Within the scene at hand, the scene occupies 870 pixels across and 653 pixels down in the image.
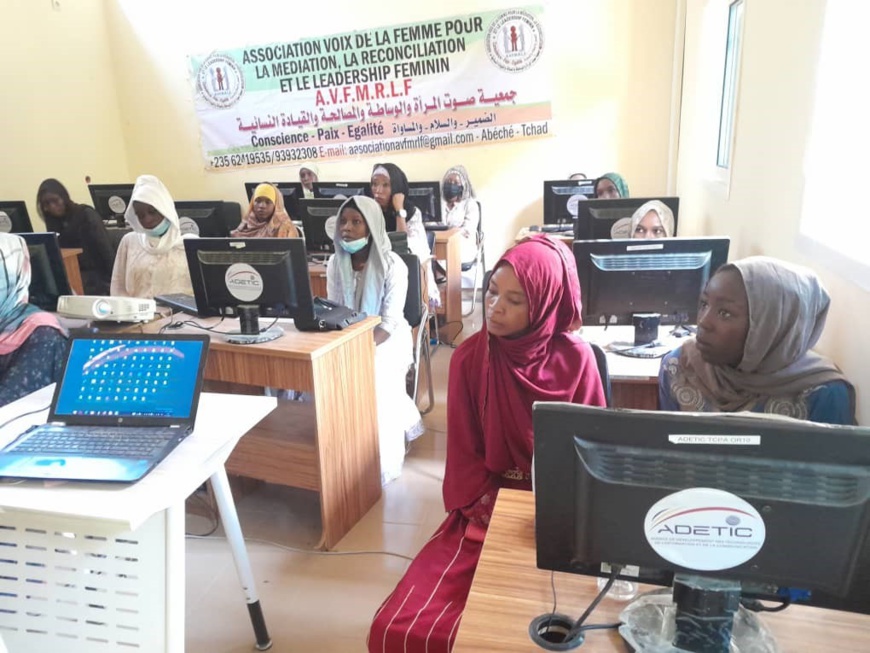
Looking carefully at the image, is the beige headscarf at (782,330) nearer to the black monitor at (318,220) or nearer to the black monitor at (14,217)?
the black monitor at (318,220)

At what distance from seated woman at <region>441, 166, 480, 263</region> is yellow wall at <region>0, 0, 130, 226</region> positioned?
12.6 ft

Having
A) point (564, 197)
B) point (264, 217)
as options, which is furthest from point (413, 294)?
point (264, 217)

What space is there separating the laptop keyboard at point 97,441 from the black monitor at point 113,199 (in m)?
4.28

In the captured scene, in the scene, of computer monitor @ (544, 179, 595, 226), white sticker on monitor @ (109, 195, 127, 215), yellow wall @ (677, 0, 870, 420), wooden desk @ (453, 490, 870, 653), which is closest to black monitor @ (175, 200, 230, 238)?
white sticker on monitor @ (109, 195, 127, 215)

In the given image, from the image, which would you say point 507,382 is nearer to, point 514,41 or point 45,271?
point 45,271

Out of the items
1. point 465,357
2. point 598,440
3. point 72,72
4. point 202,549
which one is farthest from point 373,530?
point 72,72

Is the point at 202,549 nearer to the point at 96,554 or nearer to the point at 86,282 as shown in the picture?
the point at 96,554

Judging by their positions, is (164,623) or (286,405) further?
(286,405)

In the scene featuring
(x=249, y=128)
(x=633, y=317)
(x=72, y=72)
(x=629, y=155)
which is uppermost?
(x=72, y=72)

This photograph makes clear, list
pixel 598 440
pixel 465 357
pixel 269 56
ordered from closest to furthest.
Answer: pixel 598 440 < pixel 465 357 < pixel 269 56

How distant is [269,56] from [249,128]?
0.76 m

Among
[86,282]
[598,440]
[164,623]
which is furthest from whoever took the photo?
[86,282]

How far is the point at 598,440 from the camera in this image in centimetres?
76

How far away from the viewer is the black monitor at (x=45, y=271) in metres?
2.41
